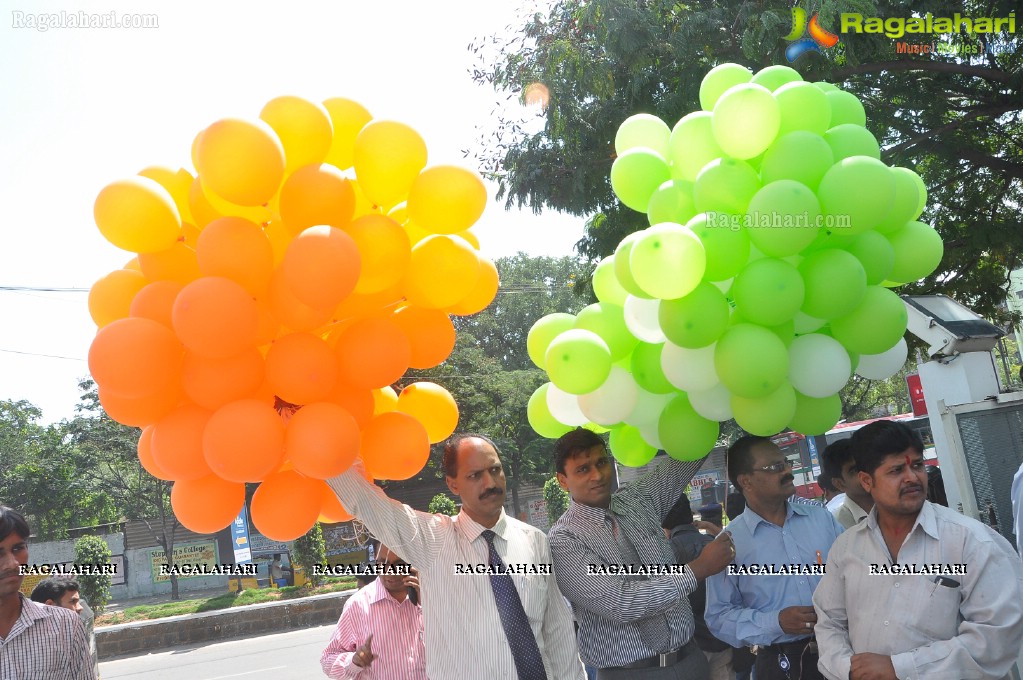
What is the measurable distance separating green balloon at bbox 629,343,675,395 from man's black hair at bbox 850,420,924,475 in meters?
0.72

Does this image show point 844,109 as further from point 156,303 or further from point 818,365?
point 156,303

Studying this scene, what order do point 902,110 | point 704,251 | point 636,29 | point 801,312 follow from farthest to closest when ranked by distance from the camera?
point 902,110 < point 636,29 < point 801,312 < point 704,251

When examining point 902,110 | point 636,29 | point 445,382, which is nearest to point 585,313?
point 636,29

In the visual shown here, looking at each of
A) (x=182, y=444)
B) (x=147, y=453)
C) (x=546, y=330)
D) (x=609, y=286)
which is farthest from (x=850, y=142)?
(x=147, y=453)

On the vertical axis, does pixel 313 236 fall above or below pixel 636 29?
below

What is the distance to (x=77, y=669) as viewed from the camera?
2.96 m

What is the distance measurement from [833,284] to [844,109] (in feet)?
3.12

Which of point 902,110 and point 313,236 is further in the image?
point 902,110

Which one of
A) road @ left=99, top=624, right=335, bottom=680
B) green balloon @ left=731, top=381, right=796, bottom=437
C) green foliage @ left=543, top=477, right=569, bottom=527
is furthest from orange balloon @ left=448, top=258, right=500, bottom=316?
green foliage @ left=543, top=477, right=569, bottom=527

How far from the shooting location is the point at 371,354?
2500 mm

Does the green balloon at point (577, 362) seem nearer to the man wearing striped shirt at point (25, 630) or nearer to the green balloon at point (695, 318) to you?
the green balloon at point (695, 318)

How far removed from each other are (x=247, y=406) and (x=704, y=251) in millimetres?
1570

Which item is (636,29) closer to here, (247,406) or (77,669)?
(247,406)

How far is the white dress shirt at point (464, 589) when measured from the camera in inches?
104
